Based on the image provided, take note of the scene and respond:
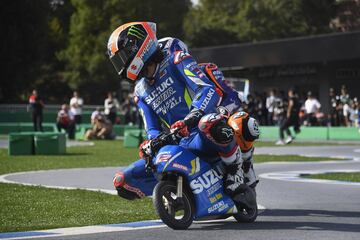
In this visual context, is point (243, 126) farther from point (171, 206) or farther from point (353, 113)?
point (353, 113)

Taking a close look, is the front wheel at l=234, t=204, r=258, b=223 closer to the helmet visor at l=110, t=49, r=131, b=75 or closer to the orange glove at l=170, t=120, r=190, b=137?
the orange glove at l=170, t=120, r=190, b=137

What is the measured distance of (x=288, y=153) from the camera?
22.4m

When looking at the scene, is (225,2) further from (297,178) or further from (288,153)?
(297,178)

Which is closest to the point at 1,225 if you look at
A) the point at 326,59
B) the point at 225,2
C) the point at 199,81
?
the point at 199,81

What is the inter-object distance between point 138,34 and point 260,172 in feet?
25.8

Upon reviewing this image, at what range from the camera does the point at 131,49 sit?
8.48 meters

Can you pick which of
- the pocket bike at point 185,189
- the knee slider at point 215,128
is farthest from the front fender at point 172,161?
the knee slider at point 215,128

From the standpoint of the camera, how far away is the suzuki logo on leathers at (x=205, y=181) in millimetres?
8188

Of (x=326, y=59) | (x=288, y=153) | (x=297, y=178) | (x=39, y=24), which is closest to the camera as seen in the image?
(x=297, y=178)

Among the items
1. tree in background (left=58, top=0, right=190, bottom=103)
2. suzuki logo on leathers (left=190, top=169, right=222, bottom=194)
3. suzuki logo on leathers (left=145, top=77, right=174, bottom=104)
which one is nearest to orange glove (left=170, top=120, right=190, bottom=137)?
suzuki logo on leathers (left=190, top=169, right=222, bottom=194)

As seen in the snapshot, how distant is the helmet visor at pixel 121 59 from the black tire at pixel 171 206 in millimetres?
1231

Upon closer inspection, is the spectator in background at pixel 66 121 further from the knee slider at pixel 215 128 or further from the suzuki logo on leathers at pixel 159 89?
the knee slider at pixel 215 128

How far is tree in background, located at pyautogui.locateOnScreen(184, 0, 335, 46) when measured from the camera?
75.1 metres

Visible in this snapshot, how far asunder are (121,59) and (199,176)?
4.41 ft
